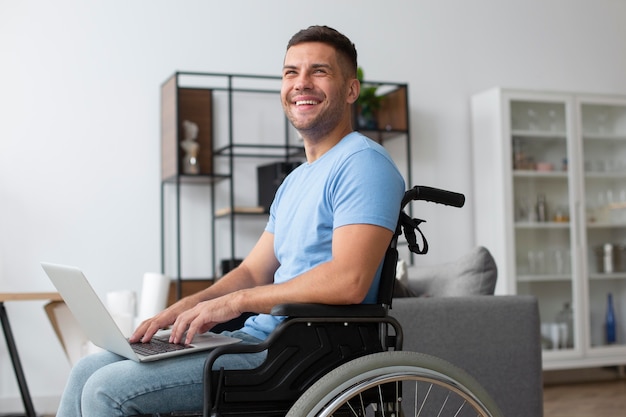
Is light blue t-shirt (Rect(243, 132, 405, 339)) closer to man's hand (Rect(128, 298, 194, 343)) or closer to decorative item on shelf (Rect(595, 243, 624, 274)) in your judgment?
man's hand (Rect(128, 298, 194, 343))

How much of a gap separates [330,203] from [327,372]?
0.33 m

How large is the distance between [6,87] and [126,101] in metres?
0.63

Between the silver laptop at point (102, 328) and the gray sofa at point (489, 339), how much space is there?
1.31m

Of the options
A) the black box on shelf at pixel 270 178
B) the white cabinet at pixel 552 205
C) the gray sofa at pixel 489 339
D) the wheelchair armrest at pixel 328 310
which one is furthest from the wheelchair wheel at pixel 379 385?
the white cabinet at pixel 552 205

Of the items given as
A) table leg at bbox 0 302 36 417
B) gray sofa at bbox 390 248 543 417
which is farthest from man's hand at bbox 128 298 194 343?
table leg at bbox 0 302 36 417

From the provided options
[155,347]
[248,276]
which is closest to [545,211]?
[248,276]

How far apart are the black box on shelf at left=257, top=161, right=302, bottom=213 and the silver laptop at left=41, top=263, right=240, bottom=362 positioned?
9.80 feet

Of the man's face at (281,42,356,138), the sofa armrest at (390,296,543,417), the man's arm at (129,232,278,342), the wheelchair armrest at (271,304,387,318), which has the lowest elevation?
the sofa armrest at (390,296,543,417)

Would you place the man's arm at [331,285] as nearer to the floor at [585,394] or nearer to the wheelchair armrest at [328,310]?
the wheelchair armrest at [328,310]

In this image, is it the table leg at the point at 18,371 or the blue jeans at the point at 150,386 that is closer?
Answer: the blue jeans at the point at 150,386

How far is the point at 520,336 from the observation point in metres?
3.02

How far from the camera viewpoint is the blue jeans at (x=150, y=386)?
1476 mm

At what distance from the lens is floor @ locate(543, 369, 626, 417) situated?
4242mm

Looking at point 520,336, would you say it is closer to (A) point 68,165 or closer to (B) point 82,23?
(A) point 68,165
